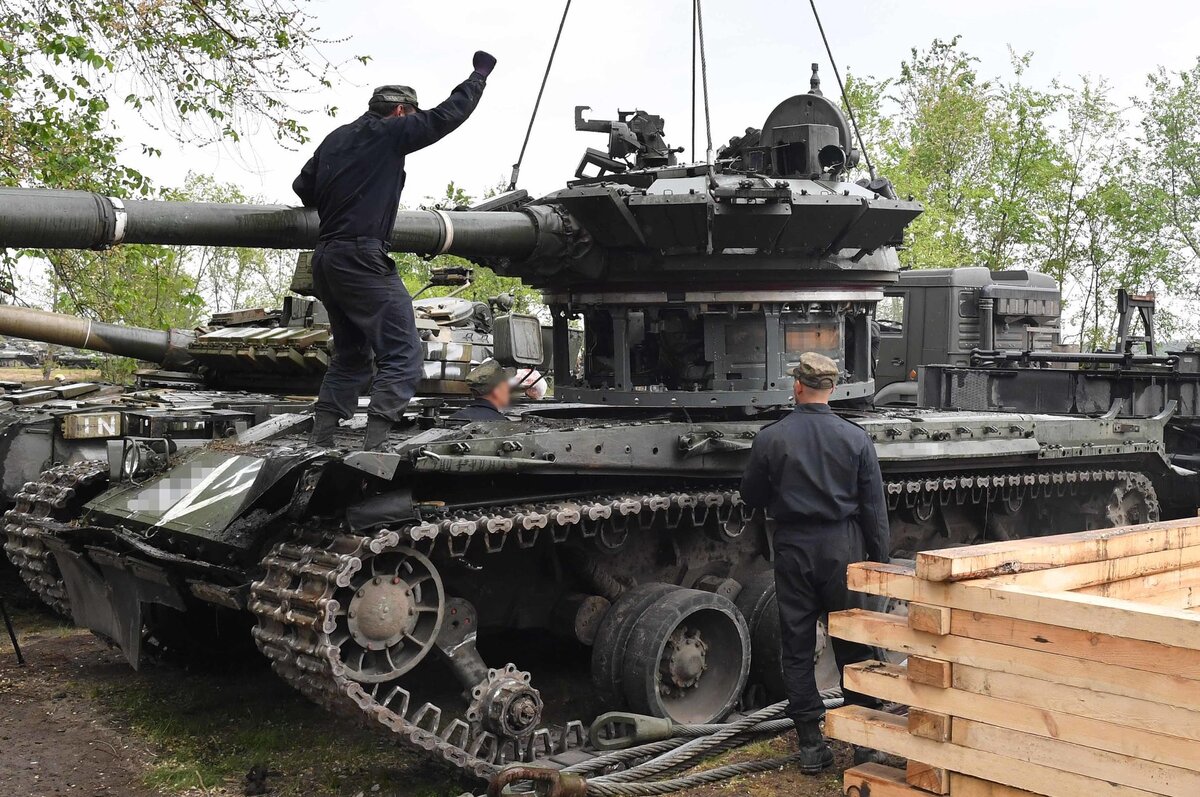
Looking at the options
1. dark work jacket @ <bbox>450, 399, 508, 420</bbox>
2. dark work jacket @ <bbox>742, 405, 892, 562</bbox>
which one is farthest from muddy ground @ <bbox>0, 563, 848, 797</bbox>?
dark work jacket @ <bbox>450, 399, 508, 420</bbox>

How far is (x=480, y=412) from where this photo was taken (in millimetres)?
7441

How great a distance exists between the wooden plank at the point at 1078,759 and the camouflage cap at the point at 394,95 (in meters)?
4.14

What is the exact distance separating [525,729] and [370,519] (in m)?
1.38

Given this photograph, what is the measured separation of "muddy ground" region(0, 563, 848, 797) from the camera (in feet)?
21.4

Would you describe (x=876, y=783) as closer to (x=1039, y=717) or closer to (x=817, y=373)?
(x=1039, y=717)

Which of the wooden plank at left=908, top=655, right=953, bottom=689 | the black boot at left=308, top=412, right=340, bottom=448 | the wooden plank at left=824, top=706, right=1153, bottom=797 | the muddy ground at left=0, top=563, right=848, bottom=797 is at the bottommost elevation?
the muddy ground at left=0, top=563, right=848, bottom=797

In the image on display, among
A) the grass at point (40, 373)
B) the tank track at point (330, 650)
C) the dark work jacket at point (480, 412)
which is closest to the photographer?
the tank track at point (330, 650)

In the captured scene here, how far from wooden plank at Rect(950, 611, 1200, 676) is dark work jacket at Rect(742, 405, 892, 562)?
157cm

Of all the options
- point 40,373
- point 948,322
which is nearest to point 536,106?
point 948,322

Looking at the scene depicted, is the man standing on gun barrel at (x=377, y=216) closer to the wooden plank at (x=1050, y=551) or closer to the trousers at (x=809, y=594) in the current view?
the trousers at (x=809, y=594)

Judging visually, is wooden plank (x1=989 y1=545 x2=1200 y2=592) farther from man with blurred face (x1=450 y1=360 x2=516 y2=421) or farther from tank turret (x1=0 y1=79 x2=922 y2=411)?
man with blurred face (x1=450 y1=360 x2=516 y2=421)

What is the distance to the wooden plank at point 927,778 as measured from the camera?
4.77 meters

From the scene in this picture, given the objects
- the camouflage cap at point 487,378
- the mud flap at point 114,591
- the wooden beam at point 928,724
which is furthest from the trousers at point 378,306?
the wooden beam at point 928,724

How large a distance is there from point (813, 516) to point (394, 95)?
307cm
